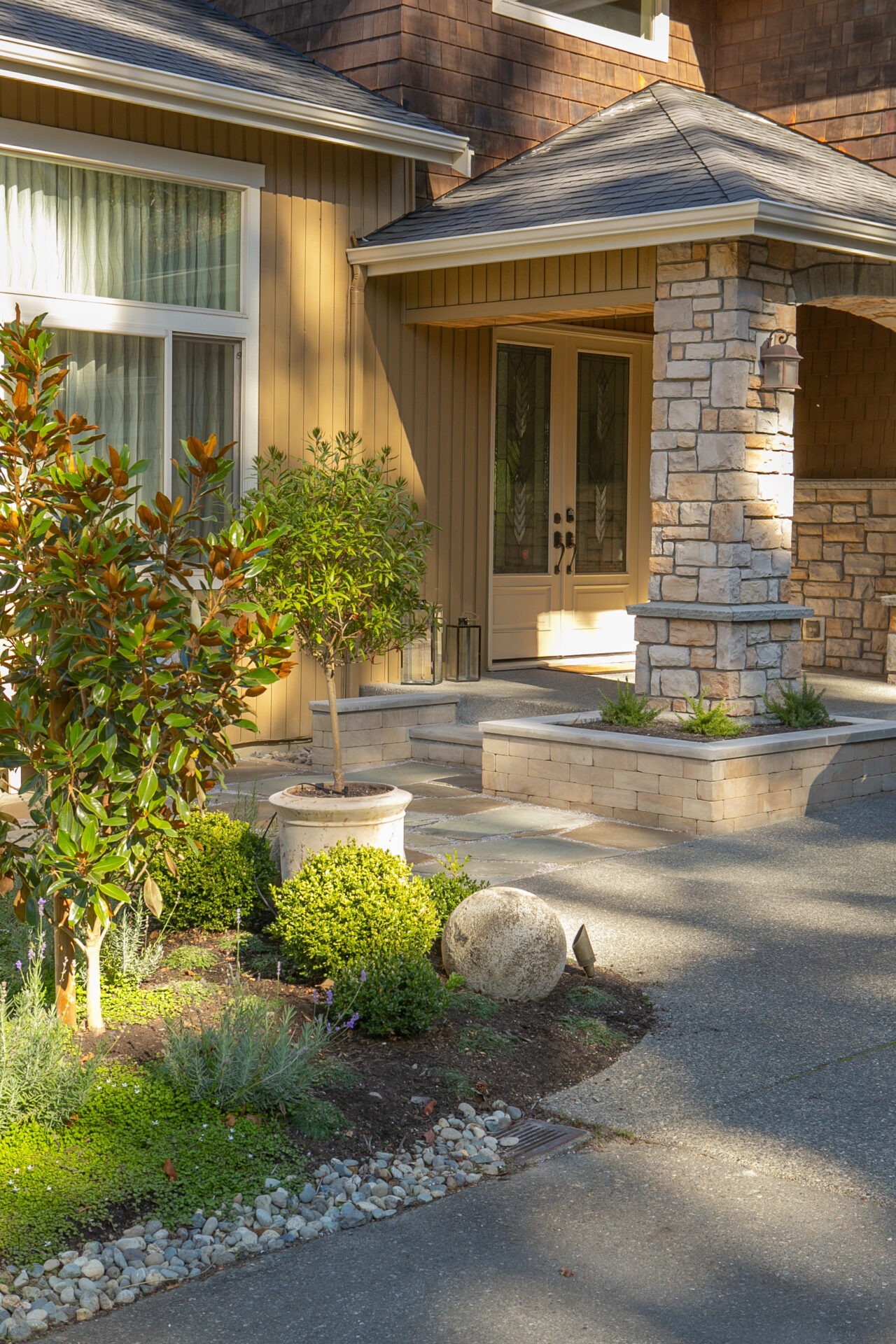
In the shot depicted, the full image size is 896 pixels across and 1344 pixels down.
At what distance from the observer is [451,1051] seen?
460 centimetres

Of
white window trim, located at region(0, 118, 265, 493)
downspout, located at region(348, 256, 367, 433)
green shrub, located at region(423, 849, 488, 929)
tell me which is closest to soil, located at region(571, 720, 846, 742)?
green shrub, located at region(423, 849, 488, 929)

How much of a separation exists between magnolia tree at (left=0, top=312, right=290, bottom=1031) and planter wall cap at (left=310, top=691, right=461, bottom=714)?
5.30m

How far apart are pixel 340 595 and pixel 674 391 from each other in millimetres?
3294

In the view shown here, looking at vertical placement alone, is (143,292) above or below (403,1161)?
above

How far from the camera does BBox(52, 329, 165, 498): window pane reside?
30.5 ft

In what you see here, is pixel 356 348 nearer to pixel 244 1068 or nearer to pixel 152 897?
pixel 152 897

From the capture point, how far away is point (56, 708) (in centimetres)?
431

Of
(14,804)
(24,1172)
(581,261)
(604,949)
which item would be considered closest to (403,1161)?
(24,1172)

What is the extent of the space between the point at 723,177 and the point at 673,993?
5.26 m

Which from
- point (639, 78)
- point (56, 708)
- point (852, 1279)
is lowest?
point (852, 1279)

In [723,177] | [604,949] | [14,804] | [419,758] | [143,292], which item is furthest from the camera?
[419,758]

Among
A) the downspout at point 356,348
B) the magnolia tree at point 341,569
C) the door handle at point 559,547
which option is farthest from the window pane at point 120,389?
the door handle at point 559,547

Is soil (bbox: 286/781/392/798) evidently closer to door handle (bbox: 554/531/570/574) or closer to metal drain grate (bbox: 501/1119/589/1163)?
metal drain grate (bbox: 501/1119/589/1163)

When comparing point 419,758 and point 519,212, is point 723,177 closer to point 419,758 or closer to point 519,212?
point 519,212
